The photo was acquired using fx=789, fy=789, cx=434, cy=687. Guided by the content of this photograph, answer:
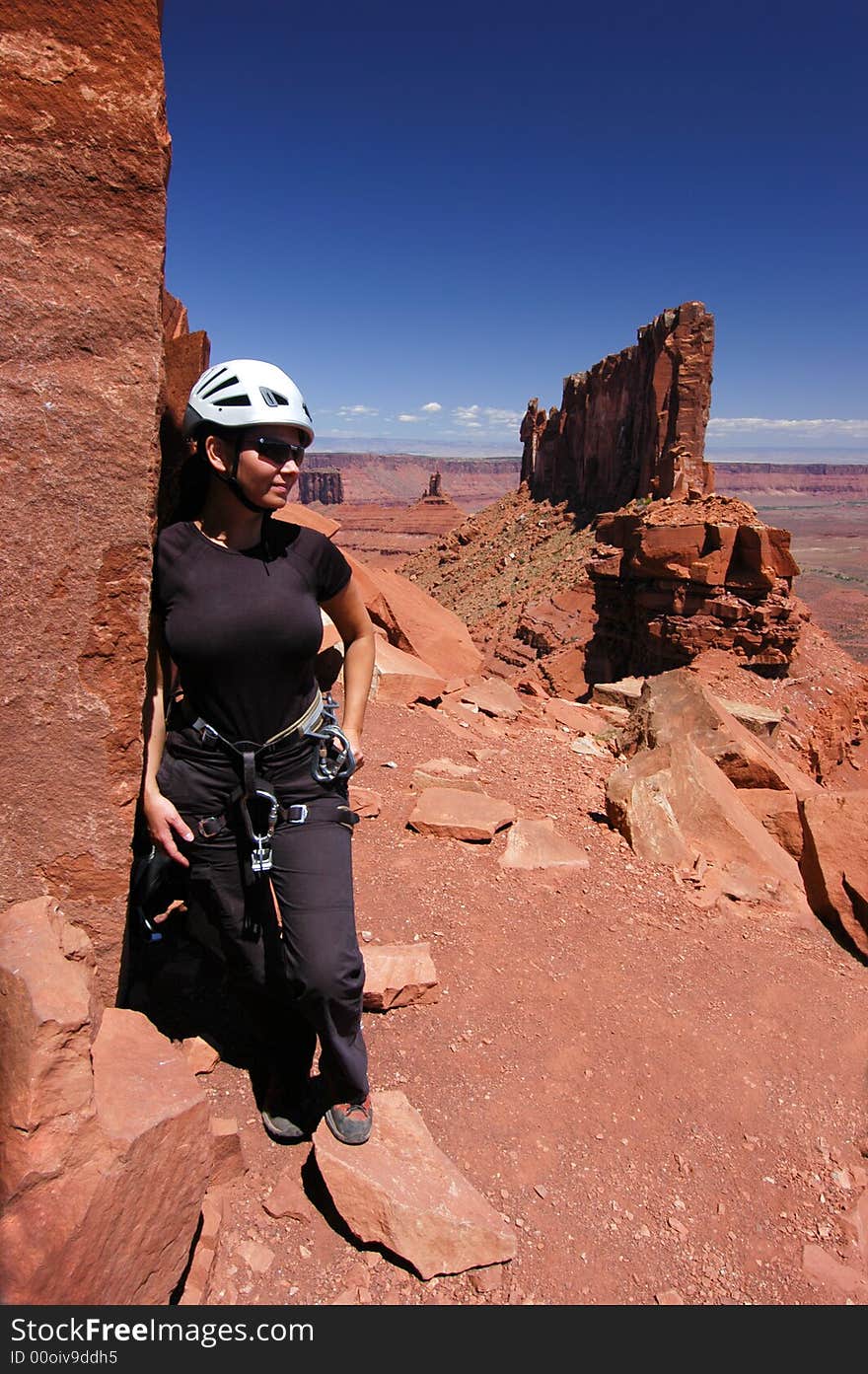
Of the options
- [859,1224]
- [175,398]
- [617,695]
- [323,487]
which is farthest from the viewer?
[323,487]

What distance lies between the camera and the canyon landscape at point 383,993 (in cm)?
190

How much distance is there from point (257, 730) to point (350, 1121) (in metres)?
1.19

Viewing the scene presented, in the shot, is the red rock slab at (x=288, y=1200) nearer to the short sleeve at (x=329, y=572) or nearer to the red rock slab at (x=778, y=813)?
the short sleeve at (x=329, y=572)

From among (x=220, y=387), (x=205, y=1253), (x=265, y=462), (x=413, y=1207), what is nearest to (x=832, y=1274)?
(x=413, y=1207)

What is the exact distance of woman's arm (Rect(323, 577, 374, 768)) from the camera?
8.29 ft

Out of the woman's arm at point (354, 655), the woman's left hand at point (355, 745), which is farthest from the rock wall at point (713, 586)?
the woman's left hand at point (355, 745)

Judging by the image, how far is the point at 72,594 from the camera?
2.10 m

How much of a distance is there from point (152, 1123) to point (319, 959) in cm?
53

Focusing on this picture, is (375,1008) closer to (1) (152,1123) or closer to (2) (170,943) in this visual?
(2) (170,943)

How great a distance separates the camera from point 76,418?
203cm

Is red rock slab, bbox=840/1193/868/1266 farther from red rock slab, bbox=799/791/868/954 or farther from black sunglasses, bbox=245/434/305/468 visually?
black sunglasses, bbox=245/434/305/468

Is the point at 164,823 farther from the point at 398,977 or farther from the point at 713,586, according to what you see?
the point at 713,586

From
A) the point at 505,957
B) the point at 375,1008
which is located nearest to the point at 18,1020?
the point at 375,1008

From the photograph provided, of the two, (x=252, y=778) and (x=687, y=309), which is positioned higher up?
(x=687, y=309)
